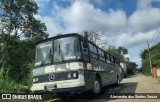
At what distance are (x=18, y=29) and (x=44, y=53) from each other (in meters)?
30.5

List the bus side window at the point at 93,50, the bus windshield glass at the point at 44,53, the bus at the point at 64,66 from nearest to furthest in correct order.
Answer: the bus at the point at 64,66
the bus windshield glass at the point at 44,53
the bus side window at the point at 93,50

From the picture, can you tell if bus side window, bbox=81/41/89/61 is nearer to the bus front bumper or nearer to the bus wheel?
the bus front bumper

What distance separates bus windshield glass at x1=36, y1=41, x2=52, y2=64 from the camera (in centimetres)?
1367

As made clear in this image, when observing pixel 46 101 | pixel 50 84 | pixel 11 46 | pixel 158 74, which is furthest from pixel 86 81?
pixel 158 74

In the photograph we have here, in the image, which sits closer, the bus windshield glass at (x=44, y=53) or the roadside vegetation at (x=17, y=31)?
the bus windshield glass at (x=44, y=53)

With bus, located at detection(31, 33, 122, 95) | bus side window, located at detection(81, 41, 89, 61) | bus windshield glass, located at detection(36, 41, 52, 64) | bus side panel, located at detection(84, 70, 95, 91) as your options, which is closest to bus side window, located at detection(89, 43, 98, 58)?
bus, located at detection(31, 33, 122, 95)

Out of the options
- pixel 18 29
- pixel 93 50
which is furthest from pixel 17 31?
pixel 93 50

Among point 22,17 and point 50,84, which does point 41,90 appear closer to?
point 50,84

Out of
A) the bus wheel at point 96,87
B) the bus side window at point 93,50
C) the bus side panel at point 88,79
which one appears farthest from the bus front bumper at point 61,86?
the bus side window at point 93,50

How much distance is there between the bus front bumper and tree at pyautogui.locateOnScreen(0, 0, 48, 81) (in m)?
28.2

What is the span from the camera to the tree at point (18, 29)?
41.8m

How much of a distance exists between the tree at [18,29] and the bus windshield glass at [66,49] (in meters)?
28.4

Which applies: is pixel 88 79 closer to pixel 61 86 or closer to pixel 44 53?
pixel 61 86

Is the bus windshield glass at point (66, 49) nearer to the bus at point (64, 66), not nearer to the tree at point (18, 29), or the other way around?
the bus at point (64, 66)
